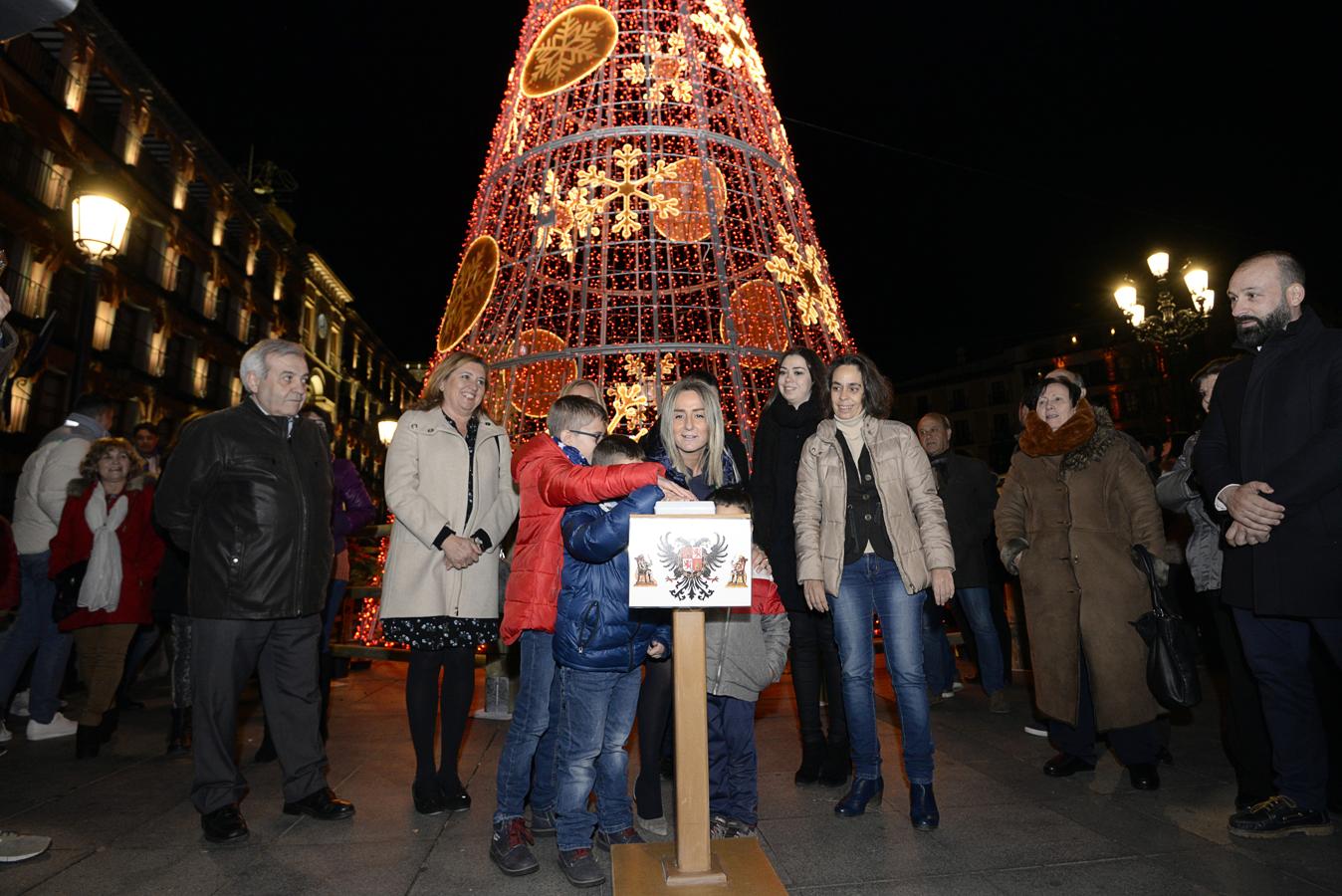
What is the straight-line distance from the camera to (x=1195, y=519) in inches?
143

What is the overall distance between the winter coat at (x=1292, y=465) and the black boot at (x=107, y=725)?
5.43 meters

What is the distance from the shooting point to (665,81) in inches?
201

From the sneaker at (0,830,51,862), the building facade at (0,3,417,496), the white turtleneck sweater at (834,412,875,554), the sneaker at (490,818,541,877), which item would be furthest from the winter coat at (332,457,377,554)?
the building facade at (0,3,417,496)

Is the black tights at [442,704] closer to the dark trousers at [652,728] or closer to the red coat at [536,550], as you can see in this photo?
the red coat at [536,550]

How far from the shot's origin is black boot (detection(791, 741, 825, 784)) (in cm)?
345

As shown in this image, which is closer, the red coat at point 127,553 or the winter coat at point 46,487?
the red coat at point 127,553

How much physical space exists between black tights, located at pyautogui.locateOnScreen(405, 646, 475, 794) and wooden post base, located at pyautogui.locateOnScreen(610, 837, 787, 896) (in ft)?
3.73

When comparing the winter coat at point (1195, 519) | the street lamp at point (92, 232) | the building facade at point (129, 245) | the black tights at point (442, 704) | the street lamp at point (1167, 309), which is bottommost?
the black tights at point (442, 704)

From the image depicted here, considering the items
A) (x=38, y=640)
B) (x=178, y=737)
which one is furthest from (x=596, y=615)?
(x=38, y=640)

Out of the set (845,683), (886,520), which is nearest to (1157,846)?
(845,683)

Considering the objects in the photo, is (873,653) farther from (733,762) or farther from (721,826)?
(721,826)

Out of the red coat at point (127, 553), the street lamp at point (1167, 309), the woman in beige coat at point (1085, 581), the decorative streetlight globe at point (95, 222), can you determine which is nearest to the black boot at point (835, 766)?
the woman in beige coat at point (1085, 581)

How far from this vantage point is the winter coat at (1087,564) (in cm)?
340

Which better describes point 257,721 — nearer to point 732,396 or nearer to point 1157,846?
point 732,396
